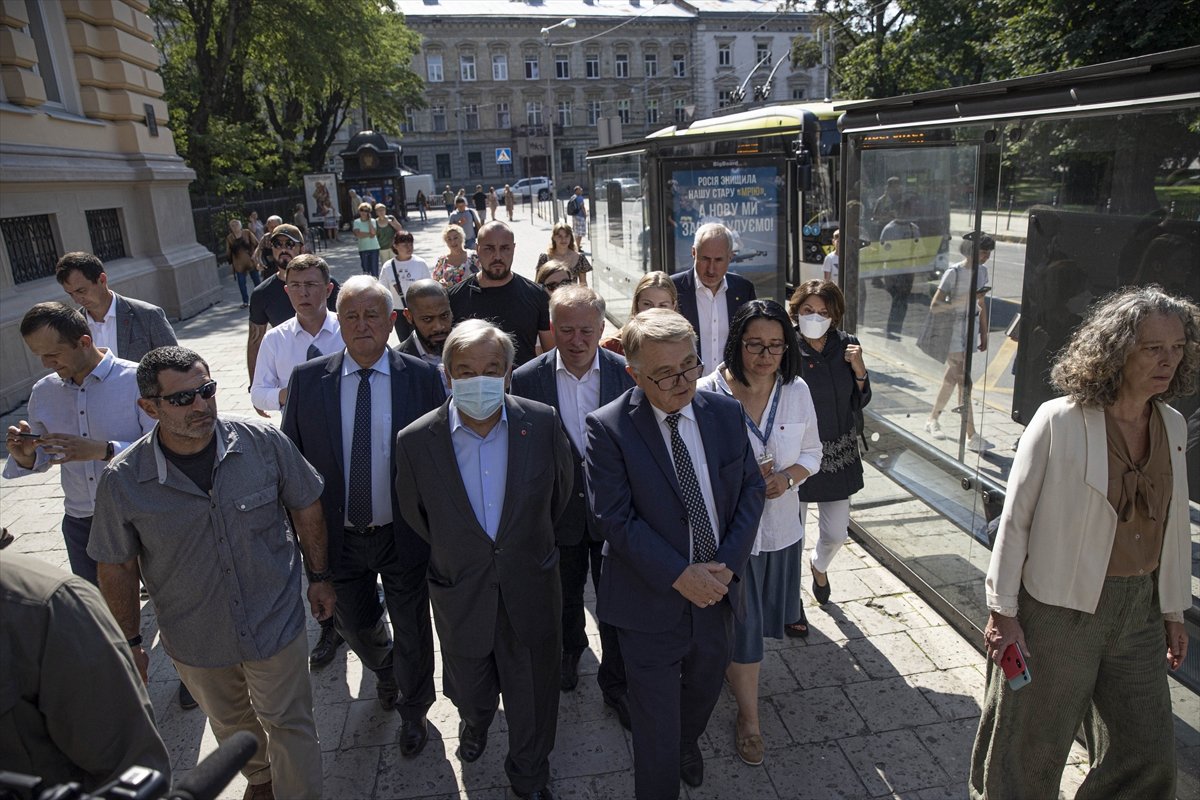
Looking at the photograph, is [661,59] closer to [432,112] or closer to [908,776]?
[432,112]

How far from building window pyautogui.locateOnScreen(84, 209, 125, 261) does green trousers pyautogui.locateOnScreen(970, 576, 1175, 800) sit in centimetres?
1369

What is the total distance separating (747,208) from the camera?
9.26 m

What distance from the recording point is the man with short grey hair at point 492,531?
299 cm

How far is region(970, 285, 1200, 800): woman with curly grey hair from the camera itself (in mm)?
2463

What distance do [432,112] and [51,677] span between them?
74012 millimetres

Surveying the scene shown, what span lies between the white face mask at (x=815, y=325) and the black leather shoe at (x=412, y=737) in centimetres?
259

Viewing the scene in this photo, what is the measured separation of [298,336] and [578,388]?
177 cm

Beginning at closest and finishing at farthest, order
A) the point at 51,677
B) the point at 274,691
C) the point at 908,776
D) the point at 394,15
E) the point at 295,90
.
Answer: the point at 51,677 < the point at 274,691 < the point at 908,776 < the point at 295,90 < the point at 394,15

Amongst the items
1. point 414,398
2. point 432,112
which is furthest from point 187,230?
point 432,112

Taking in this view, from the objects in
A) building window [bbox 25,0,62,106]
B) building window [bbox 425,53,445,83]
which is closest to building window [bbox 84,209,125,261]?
building window [bbox 25,0,62,106]

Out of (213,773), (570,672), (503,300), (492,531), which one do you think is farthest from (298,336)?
(213,773)

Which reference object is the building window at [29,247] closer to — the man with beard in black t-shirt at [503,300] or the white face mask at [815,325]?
the man with beard in black t-shirt at [503,300]

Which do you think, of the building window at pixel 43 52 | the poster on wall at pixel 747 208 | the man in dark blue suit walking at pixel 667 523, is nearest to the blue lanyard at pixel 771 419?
the man in dark blue suit walking at pixel 667 523

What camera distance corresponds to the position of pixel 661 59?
71125 millimetres
